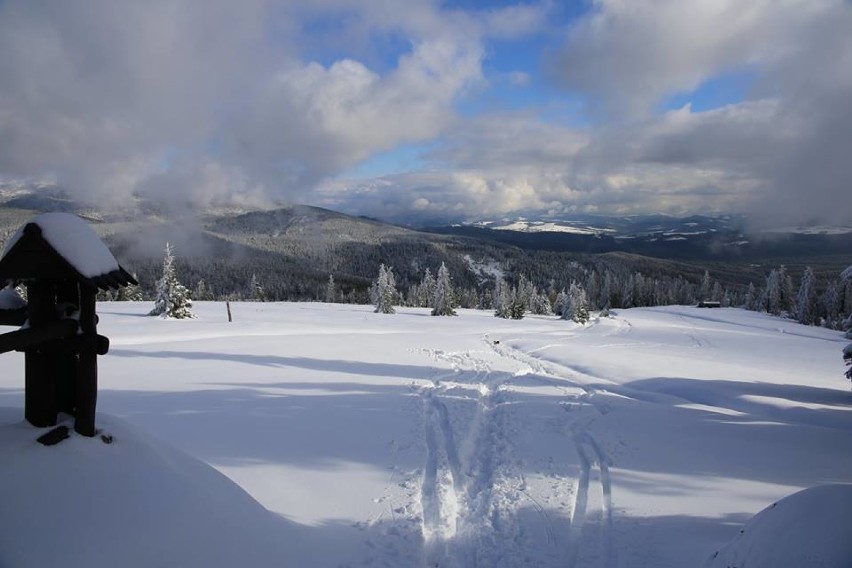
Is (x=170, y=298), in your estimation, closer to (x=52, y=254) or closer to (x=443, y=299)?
(x=52, y=254)

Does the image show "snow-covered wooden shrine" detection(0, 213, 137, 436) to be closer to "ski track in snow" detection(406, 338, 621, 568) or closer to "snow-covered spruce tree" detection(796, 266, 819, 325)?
"ski track in snow" detection(406, 338, 621, 568)

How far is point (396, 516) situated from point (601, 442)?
195 inches

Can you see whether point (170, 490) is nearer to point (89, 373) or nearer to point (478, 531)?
point (89, 373)

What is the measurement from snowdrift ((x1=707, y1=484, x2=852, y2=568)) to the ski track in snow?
1.59m

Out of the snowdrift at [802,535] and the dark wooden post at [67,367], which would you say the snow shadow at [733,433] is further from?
the dark wooden post at [67,367]

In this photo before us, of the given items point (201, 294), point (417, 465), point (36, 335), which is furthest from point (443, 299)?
point (201, 294)

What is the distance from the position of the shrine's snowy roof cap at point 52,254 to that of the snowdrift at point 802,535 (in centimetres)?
591

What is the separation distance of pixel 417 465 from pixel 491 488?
1357mm

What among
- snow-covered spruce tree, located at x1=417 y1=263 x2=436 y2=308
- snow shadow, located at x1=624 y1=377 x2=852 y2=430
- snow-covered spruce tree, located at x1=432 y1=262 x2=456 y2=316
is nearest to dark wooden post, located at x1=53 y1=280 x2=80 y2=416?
snow shadow, located at x1=624 y1=377 x2=852 y2=430

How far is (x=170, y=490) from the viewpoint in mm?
3930

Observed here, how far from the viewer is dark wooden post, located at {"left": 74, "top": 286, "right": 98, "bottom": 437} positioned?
3627 millimetres

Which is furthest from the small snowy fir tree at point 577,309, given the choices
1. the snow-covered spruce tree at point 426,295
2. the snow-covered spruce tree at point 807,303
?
the snow-covered spruce tree at point 426,295

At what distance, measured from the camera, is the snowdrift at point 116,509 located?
2961 millimetres

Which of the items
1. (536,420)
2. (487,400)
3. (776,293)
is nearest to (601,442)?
(536,420)
